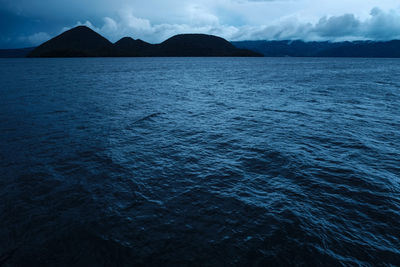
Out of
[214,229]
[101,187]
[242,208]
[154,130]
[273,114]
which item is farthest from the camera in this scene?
[273,114]

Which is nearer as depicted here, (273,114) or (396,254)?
(396,254)

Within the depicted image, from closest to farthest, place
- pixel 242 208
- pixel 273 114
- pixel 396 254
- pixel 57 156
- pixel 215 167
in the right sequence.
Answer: pixel 396 254, pixel 242 208, pixel 215 167, pixel 57 156, pixel 273 114

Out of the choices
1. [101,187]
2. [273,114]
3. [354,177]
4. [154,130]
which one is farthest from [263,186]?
[273,114]

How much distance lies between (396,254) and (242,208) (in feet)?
23.4

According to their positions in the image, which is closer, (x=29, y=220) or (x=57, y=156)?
(x=29, y=220)

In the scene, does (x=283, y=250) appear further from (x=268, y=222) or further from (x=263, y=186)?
(x=263, y=186)

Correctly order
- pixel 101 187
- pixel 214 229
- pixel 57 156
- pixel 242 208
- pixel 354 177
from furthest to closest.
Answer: pixel 57 156, pixel 354 177, pixel 101 187, pixel 242 208, pixel 214 229

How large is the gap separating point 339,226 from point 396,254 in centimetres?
233

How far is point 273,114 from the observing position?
34.2 meters

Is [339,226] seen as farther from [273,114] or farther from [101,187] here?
[273,114]

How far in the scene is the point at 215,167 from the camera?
59.2 feet

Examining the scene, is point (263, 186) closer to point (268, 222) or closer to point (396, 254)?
point (268, 222)

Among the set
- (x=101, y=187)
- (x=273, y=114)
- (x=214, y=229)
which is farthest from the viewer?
(x=273, y=114)

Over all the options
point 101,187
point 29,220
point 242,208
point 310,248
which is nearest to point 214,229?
point 242,208
